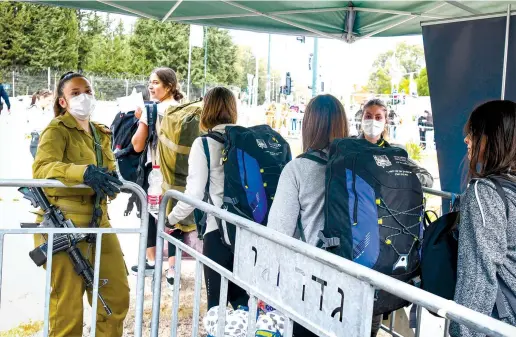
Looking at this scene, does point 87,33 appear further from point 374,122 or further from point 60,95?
point 60,95

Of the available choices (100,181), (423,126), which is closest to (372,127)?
(100,181)

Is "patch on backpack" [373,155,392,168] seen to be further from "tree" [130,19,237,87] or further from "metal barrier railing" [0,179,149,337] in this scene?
"tree" [130,19,237,87]

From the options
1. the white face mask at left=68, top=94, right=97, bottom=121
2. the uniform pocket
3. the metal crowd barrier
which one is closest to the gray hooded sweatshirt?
the metal crowd barrier

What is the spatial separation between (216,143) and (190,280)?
2.41m

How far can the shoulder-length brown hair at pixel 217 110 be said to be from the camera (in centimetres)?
348

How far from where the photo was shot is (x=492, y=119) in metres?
2.10

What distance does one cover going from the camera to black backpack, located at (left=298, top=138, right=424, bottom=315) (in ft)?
Result: 7.03

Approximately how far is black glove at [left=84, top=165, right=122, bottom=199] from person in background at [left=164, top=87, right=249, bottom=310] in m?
0.42

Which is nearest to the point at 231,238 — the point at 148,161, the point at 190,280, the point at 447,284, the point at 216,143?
the point at 216,143

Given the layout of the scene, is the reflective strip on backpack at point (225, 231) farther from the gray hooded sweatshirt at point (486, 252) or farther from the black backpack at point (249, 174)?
the gray hooded sweatshirt at point (486, 252)

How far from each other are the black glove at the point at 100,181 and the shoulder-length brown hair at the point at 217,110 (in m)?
0.80

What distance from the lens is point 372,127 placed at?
4238mm

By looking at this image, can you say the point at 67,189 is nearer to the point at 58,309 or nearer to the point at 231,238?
the point at 58,309

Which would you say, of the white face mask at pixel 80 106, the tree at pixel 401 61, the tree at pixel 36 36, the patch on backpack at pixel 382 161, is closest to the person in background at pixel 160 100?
the white face mask at pixel 80 106
